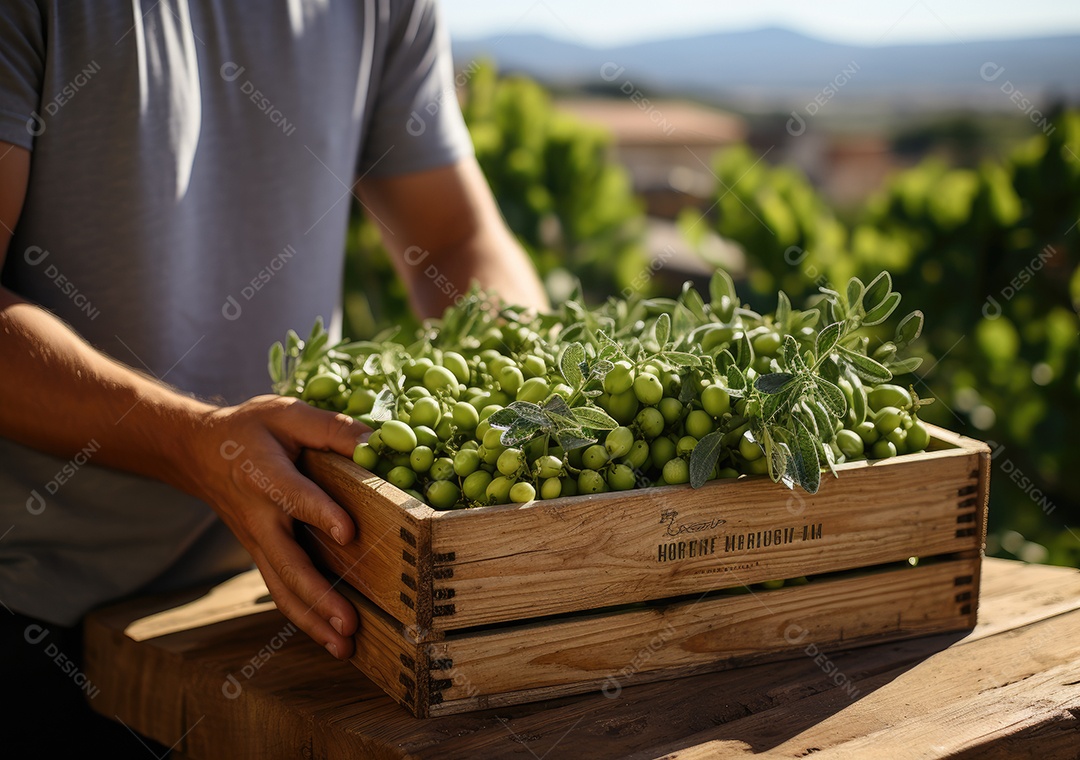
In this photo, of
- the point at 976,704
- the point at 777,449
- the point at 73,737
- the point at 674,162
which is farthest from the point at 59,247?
the point at 674,162

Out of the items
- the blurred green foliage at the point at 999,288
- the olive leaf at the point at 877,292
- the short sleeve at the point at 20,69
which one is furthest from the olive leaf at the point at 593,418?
the blurred green foliage at the point at 999,288

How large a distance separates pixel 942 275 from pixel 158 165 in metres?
2.33

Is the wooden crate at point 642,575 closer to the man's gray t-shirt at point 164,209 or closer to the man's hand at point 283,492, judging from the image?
the man's hand at point 283,492

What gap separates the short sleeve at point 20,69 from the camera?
51.8 inches

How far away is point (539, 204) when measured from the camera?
356cm

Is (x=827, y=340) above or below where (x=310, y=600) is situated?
above

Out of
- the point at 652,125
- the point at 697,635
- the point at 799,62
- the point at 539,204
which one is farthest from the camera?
the point at 652,125

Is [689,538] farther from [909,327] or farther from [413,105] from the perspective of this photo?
[413,105]

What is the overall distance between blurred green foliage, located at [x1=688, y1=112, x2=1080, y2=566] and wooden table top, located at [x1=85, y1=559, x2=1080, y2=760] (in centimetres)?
159

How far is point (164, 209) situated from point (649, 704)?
3.45 ft

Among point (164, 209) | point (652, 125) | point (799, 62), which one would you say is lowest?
point (652, 125)

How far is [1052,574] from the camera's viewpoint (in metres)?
1.54

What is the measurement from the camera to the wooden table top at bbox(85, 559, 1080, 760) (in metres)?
1.03

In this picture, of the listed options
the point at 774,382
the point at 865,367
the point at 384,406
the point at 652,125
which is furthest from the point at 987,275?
the point at 652,125
